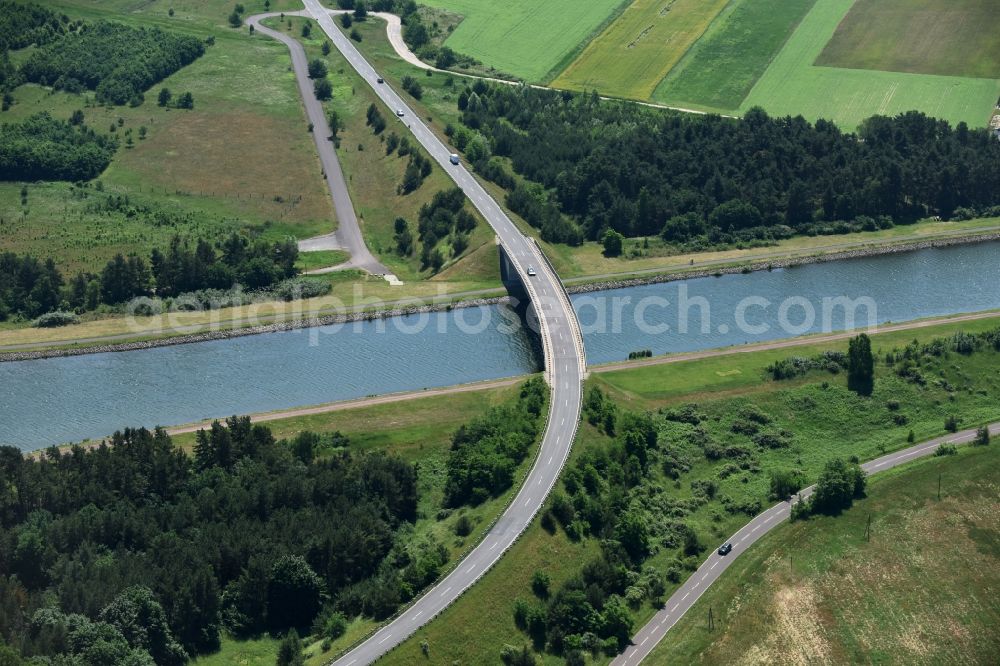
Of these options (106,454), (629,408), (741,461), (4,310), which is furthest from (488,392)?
(4,310)

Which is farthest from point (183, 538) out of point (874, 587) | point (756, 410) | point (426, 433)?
point (756, 410)

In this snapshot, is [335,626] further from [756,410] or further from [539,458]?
[756,410]

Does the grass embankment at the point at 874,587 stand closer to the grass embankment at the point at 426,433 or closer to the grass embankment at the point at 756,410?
the grass embankment at the point at 756,410

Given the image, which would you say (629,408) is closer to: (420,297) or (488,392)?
(488,392)

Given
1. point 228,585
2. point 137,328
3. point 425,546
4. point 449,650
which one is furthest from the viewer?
point 137,328

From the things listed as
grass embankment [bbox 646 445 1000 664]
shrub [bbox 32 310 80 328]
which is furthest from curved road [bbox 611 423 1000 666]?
shrub [bbox 32 310 80 328]
